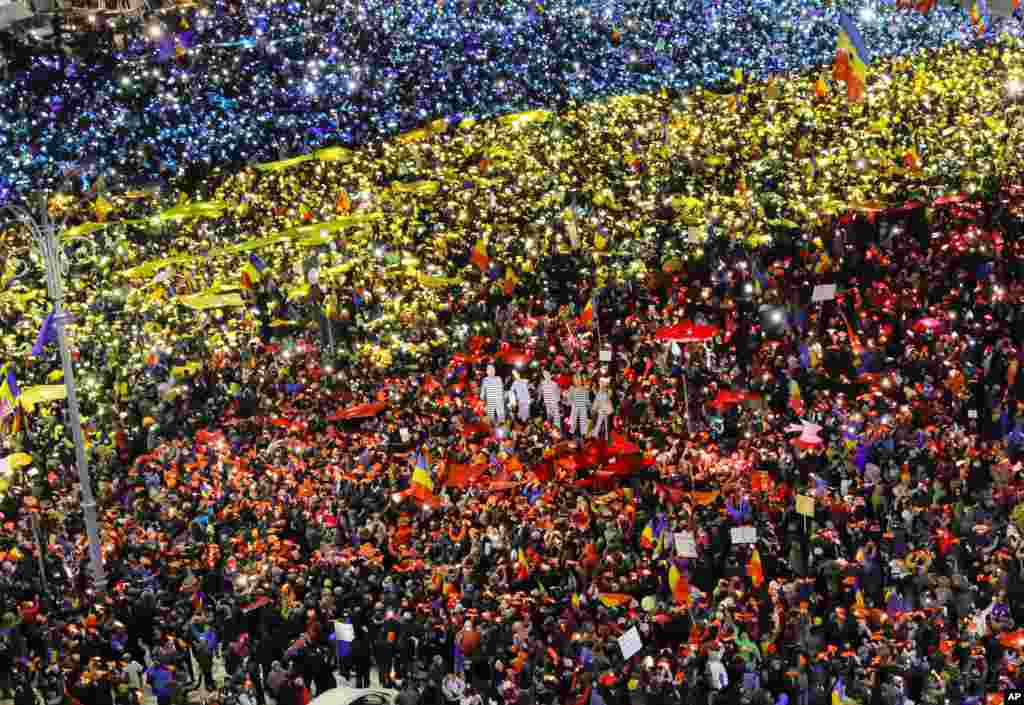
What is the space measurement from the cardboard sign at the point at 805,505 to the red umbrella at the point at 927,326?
7440mm

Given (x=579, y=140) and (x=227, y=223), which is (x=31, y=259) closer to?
(x=227, y=223)

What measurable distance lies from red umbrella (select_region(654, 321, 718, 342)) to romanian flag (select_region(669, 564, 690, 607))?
22.9 ft

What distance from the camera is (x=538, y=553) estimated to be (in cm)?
1947

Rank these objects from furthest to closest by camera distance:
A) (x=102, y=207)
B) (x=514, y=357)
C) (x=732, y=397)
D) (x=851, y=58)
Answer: (x=102, y=207) → (x=851, y=58) → (x=514, y=357) → (x=732, y=397)

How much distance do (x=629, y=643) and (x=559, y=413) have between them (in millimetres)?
9080

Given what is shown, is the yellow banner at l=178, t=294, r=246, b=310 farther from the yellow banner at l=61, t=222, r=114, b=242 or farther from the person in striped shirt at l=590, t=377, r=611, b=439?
the person in striped shirt at l=590, t=377, r=611, b=439

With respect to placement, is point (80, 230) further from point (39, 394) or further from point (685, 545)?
point (685, 545)

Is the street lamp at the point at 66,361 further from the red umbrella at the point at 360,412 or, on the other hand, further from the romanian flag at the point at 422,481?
the red umbrella at the point at 360,412

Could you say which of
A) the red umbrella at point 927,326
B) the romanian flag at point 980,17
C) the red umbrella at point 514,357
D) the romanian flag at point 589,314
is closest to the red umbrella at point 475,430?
the red umbrella at point 514,357

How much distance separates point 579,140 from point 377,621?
1963 centimetres

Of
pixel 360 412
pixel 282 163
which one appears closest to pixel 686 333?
pixel 360 412

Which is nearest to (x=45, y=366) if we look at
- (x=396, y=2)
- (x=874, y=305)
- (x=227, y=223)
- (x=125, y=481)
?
(x=125, y=481)

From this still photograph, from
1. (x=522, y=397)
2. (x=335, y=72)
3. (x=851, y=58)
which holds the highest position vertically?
(x=335, y=72)

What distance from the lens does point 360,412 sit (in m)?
25.8
